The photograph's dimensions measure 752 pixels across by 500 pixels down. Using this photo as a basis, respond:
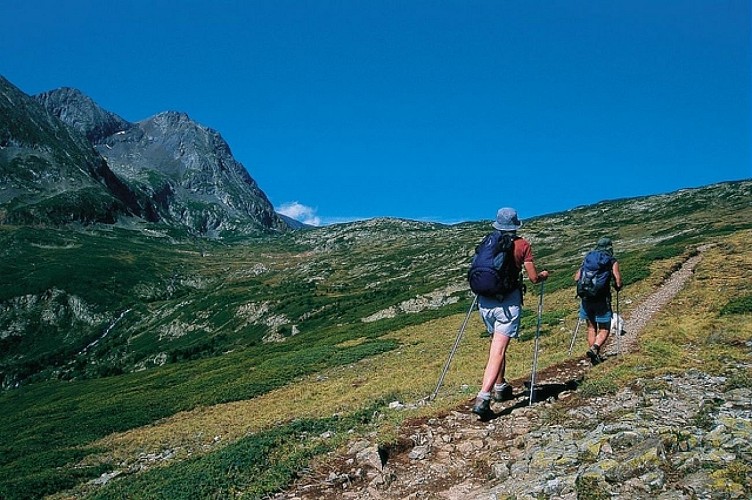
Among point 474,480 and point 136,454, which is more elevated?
point 474,480

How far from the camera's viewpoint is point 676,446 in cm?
753

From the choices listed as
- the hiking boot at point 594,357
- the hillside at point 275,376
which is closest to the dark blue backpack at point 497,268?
the hillside at point 275,376

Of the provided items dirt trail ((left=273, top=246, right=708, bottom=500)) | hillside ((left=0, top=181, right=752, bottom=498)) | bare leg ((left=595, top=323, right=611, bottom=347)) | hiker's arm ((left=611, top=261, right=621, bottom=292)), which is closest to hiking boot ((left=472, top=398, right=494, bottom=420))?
dirt trail ((left=273, top=246, right=708, bottom=500))

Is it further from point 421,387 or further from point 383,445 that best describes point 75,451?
point 383,445

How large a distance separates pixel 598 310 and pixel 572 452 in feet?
31.7

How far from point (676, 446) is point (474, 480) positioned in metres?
3.04

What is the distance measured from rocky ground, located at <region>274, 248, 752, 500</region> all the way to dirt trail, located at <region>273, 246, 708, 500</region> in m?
0.02

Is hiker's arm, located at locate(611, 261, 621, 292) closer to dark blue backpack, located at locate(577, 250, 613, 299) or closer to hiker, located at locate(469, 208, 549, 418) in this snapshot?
dark blue backpack, located at locate(577, 250, 613, 299)

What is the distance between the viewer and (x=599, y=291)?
658 inches

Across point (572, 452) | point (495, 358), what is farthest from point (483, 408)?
point (572, 452)

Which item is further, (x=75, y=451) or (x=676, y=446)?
(x=75, y=451)

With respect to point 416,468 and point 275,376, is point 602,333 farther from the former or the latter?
point 275,376

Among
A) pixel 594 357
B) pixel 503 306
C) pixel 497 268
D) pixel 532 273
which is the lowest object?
pixel 594 357

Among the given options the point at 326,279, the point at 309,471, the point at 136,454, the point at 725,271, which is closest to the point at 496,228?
the point at 309,471
